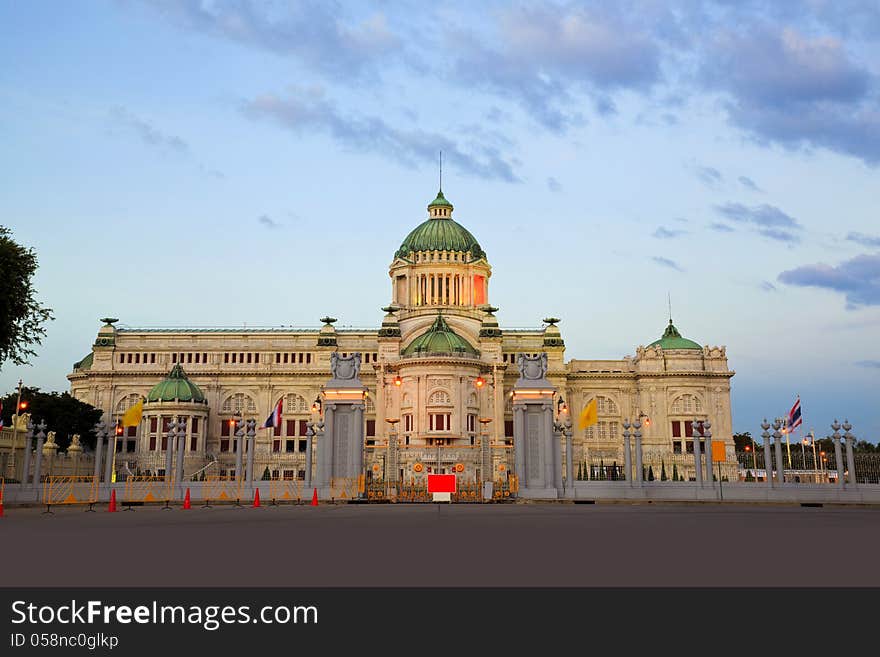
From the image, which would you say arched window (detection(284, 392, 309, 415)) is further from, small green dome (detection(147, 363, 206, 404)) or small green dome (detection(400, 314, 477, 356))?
small green dome (detection(400, 314, 477, 356))

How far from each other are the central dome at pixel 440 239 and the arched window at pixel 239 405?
28.2 metres

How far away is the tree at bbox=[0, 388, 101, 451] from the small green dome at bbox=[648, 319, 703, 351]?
234 ft

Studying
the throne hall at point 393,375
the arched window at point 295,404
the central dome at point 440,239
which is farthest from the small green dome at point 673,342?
the arched window at point 295,404

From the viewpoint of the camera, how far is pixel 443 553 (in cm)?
1492

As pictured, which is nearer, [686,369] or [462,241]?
[686,369]

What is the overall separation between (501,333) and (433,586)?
307 ft

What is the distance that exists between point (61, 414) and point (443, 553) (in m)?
86.1

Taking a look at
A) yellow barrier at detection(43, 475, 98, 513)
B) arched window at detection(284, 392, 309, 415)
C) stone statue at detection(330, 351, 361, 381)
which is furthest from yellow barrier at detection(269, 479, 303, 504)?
arched window at detection(284, 392, 309, 415)

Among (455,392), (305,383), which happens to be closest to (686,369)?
(455,392)

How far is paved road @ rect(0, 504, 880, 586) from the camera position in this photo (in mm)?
11359

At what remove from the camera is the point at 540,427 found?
143ft

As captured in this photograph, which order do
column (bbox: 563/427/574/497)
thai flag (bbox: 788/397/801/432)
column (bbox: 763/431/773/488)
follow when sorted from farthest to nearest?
thai flag (bbox: 788/397/801/432) < column (bbox: 763/431/773/488) < column (bbox: 563/427/574/497)
